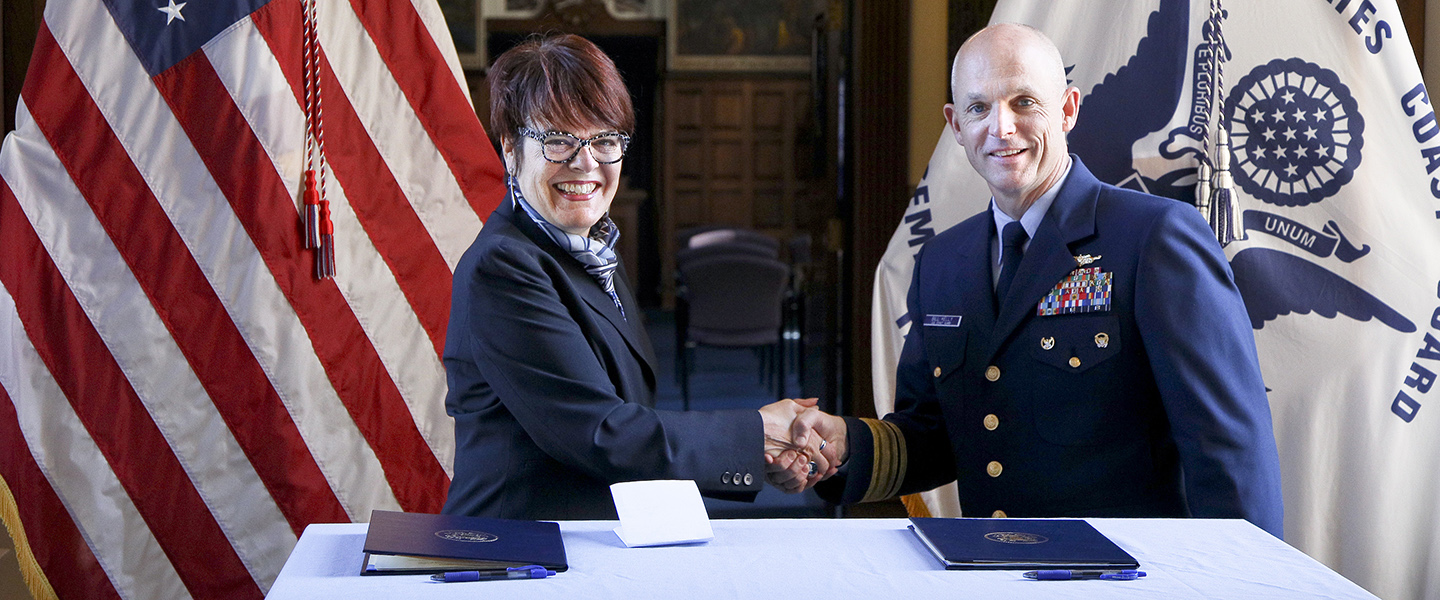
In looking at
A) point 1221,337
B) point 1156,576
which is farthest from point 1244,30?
point 1156,576

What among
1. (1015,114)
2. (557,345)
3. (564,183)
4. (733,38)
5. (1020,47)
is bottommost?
(557,345)

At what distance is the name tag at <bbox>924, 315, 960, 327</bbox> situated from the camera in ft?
6.12

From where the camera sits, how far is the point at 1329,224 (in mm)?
2166

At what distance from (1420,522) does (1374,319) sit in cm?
42

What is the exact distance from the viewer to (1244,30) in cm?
224

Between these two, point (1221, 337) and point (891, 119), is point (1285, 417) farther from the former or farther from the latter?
point (891, 119)

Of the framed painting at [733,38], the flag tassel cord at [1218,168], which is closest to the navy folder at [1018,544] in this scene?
the flag tassel cord at [1218,168]

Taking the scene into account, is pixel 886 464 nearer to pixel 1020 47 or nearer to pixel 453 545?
pixel 1020 47

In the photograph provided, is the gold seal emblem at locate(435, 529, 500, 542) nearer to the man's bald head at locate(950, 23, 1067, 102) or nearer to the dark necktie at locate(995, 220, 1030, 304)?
the dark necktie at locate(995, 220, 1030, 304)

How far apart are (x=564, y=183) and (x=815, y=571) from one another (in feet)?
2.76

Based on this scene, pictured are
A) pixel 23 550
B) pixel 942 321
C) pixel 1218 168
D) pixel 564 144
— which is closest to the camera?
pixel 564 144

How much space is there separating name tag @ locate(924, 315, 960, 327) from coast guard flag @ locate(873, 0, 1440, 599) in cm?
67

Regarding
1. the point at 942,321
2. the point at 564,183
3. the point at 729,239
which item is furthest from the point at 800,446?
the point at 729,239

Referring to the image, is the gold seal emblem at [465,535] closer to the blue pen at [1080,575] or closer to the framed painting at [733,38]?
the blue pen at [1080,575]
